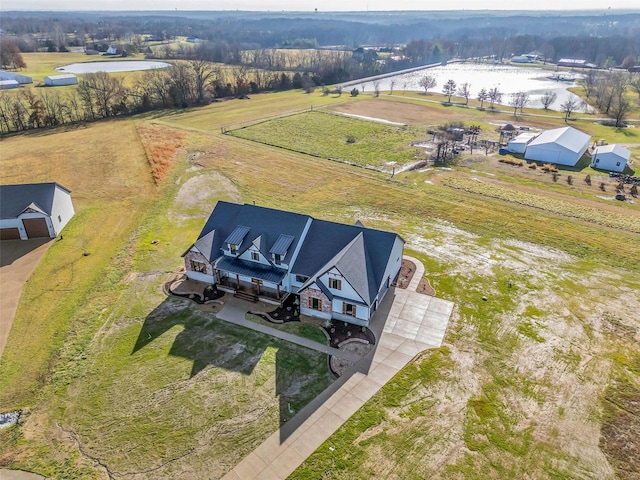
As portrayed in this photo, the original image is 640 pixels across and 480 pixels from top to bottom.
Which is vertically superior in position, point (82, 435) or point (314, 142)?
point (314, 142)

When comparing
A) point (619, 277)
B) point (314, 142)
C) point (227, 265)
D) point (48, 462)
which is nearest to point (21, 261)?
point (227, 265)

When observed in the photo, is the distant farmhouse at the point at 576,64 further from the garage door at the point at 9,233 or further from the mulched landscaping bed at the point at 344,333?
the garage door at the point at 9,233

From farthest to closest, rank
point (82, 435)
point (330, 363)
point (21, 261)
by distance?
point (21, 261) → point (330, 363) → point (82, 435)

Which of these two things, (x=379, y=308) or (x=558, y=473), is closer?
(x=558, y=473)

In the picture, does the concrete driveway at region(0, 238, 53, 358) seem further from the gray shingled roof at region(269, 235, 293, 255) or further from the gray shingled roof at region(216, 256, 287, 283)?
the gray shingled roof at region(269, 235, 293, 255)

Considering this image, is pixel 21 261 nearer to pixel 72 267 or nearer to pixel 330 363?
pixel 72 267

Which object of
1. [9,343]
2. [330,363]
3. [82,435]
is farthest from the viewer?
[9,343]

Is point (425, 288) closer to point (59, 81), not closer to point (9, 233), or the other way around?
point (9, 233)
